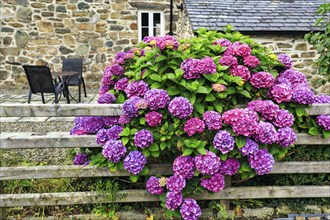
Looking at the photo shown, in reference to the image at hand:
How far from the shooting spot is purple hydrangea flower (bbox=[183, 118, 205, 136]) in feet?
7.11

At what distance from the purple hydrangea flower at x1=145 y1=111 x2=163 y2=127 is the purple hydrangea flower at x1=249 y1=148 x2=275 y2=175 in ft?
2.59

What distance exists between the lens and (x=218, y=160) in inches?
85.7

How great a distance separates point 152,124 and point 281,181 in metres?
1.39

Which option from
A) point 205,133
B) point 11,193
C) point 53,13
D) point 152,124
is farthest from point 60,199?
point 53,13

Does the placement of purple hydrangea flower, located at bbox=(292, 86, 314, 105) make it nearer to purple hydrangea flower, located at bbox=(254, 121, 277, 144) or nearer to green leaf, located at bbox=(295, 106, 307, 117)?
green leaf, located at bbox=(295, 106, 307, 117)

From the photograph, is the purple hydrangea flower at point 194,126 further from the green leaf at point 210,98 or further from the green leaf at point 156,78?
the green leaf at point 156,78

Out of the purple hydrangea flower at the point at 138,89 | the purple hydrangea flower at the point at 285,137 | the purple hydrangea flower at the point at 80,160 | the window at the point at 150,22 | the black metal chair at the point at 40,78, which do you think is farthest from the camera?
the window at the point at 150,22

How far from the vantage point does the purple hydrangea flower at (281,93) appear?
2311mm

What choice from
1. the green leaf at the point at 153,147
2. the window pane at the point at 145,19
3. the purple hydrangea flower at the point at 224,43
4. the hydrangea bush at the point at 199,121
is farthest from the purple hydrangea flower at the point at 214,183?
the window pane at the point at 145,19

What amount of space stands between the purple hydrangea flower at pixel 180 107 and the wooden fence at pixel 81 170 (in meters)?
0.46

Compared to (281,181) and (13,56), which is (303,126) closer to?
(281,181)

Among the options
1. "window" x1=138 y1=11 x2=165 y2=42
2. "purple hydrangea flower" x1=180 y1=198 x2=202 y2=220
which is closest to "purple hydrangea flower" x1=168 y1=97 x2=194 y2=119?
"purple hydrangea flower" x1=180 y1=198 x2=202 y2=220

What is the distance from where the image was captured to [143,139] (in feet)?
7.15

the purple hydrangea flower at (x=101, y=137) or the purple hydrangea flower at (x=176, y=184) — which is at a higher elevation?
the purple hydrangea flower at (x=101, y=137)
